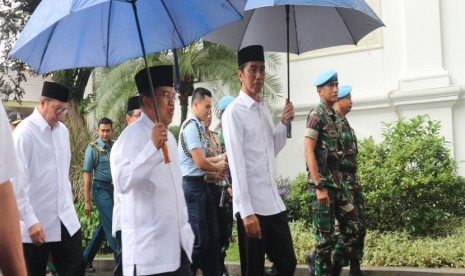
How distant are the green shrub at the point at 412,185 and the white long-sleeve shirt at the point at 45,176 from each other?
14.9ft

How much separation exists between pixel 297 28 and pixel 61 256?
3030mm

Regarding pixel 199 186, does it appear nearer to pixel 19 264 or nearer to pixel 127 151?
pixel 127 151

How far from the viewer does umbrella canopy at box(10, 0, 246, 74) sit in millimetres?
4355

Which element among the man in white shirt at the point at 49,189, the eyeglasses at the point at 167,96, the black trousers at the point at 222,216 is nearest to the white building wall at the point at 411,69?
the black trousers at the point at 222,216

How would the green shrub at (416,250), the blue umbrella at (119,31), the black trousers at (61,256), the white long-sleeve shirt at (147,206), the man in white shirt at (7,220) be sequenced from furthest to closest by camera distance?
the green shrub at (416,250)
the black trousers at (61,256)
the blue umbrella at (119,31)
the white long-sleeve shirt at (147,206)
the man in white shirt at (7,220)

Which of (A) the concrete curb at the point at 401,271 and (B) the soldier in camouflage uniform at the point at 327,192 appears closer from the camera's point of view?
(B) the soldier in camouflage uniform at the point at 327,192

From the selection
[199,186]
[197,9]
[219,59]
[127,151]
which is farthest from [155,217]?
[219,59]

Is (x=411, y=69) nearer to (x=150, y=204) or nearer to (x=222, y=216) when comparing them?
(x=222, y=216)

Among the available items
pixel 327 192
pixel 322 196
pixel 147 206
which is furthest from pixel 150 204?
pixel 327 192

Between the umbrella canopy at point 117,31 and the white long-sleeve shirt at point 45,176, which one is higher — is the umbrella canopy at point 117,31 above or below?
above

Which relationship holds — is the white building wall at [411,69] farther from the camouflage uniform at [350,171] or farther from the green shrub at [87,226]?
the camouflage uniform at [350,171]

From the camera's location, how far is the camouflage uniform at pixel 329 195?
5.94 metres

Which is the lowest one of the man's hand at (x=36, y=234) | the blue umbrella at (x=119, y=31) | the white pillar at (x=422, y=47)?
the man's hand at (x=36, y=234)

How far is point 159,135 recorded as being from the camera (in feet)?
12.4
